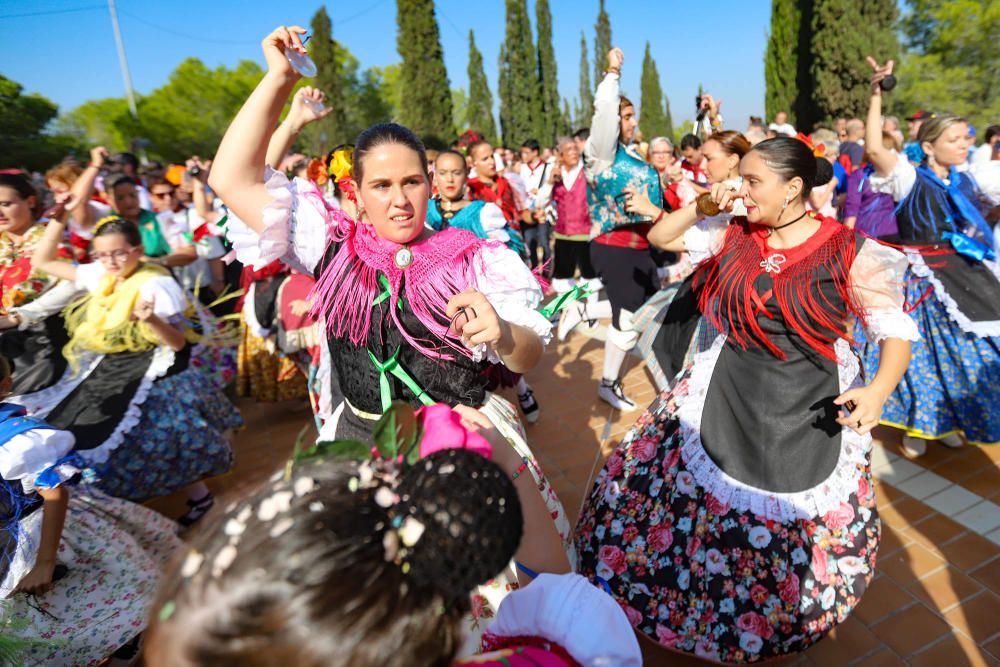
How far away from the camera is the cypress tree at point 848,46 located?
17.5 metres

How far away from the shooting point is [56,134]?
90.3ft

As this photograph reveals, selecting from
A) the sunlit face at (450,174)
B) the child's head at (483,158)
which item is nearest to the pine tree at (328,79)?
the child's head at (483,158)

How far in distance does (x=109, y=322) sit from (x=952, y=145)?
16.8ft

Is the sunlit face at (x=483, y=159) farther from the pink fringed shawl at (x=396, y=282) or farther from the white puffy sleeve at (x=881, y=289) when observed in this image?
the white puffy sleeve at (x=881, y=289)

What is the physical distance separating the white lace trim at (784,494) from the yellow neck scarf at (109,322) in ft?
9.66

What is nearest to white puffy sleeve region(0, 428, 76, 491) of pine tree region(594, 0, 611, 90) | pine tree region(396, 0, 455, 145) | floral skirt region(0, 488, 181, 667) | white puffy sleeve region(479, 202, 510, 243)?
floral skirt region(0, 488, 181, 667)

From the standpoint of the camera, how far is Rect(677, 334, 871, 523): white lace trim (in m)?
2.14

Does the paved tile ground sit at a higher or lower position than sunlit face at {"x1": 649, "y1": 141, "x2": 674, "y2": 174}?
lower

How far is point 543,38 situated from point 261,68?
97.5 ft

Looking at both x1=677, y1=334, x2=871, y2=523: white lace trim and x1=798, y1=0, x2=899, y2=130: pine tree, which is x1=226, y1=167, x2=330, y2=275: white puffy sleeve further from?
x1=798, y1=0, x2=899, y2=130: pine tree

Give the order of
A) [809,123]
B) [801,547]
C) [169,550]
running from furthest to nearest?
[809,123], [169,550], [801,547]

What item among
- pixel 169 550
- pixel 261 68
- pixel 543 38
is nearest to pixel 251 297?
pixel 169 550

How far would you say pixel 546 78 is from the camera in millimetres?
34719

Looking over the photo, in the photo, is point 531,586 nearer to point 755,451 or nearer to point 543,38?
point 755,451
